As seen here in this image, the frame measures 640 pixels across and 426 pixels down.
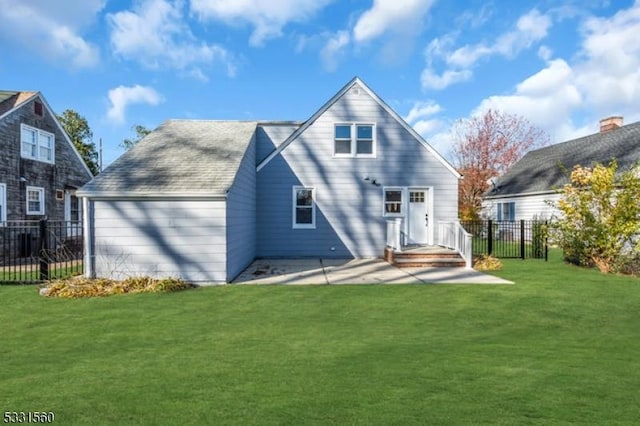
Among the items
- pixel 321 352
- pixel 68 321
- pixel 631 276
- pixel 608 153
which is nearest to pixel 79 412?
pixel 321 352

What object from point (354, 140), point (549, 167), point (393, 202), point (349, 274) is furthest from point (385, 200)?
point (549, 167)

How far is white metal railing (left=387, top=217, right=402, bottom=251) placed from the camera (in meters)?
13.2

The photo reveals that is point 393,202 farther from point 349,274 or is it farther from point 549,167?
point 549,167

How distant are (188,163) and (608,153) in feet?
67.6

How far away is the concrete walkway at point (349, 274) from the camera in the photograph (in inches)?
390

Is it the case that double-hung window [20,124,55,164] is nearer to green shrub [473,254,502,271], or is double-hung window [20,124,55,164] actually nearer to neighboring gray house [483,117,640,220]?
green shrub [473,254,502,271]

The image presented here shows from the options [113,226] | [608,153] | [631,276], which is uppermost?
[608,153]

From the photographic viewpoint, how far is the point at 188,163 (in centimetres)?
1101

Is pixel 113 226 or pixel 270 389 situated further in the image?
pixel 113 226

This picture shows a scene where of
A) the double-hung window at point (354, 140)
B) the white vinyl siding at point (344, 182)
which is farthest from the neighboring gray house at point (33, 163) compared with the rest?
the double-hung window at point (354, 140)

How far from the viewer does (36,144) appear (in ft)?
54.7

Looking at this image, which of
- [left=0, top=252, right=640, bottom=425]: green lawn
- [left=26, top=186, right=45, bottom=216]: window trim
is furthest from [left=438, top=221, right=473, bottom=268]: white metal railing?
[left=26, top=186, right=45, bottom=216]: window trim

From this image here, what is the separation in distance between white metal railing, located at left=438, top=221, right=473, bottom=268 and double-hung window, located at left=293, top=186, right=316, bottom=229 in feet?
16.5

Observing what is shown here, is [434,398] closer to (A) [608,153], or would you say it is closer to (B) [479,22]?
(B) [479,22]
